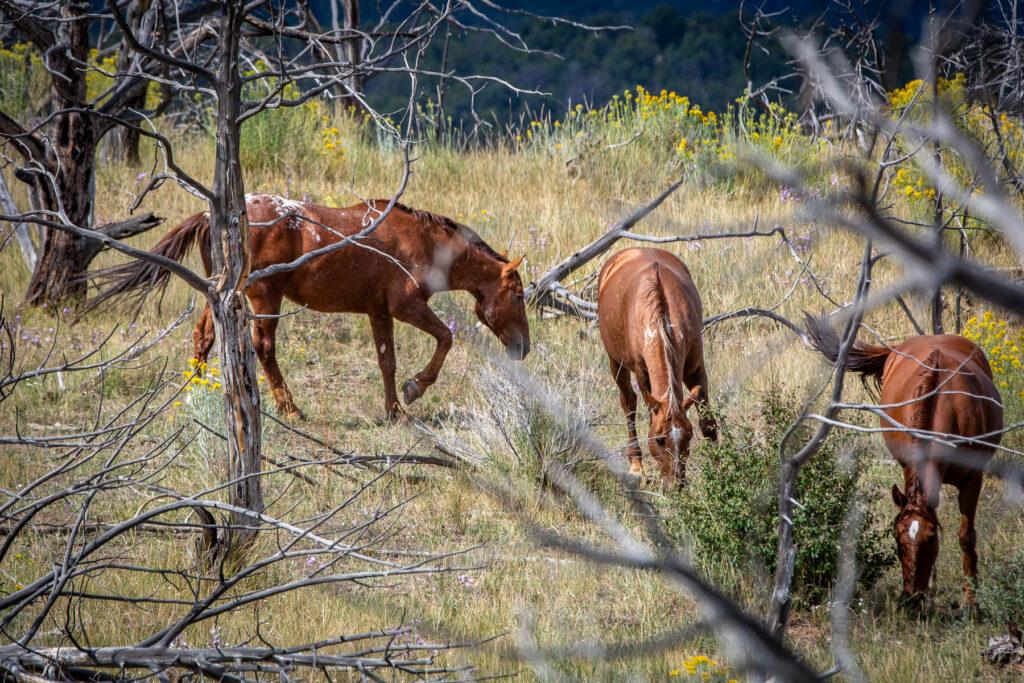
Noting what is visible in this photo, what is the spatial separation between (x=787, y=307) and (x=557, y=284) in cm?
229

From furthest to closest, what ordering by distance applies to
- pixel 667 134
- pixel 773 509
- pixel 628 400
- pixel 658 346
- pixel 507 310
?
pixel 667 134
pixel 507 310
pixel 628 400
pixel 658 346
pixel 773 509

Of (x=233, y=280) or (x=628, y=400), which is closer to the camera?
(x=233, y=280)

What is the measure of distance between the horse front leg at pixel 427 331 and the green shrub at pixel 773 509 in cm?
294

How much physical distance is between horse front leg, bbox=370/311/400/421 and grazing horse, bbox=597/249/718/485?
5.85ft

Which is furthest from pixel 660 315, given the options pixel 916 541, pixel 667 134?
pixel 667 134

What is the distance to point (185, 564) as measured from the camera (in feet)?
15.7

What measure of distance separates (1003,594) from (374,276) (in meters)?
4.91

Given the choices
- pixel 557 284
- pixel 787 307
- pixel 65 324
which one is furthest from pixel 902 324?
pixel 65 324

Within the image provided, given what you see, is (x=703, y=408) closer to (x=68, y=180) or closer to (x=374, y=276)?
(x=374, y=276)

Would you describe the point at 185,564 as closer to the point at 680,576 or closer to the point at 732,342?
the point at 680,576

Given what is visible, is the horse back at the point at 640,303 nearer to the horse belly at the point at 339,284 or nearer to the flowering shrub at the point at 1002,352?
the horse belly at the point at 339,284

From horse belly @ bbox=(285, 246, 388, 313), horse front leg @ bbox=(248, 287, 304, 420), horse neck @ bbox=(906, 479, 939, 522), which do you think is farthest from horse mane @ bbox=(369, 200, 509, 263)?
horse neck @ bbox=(906, 479, 939, 522)

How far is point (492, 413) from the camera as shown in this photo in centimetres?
679

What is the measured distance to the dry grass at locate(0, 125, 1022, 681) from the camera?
14.3 feet
